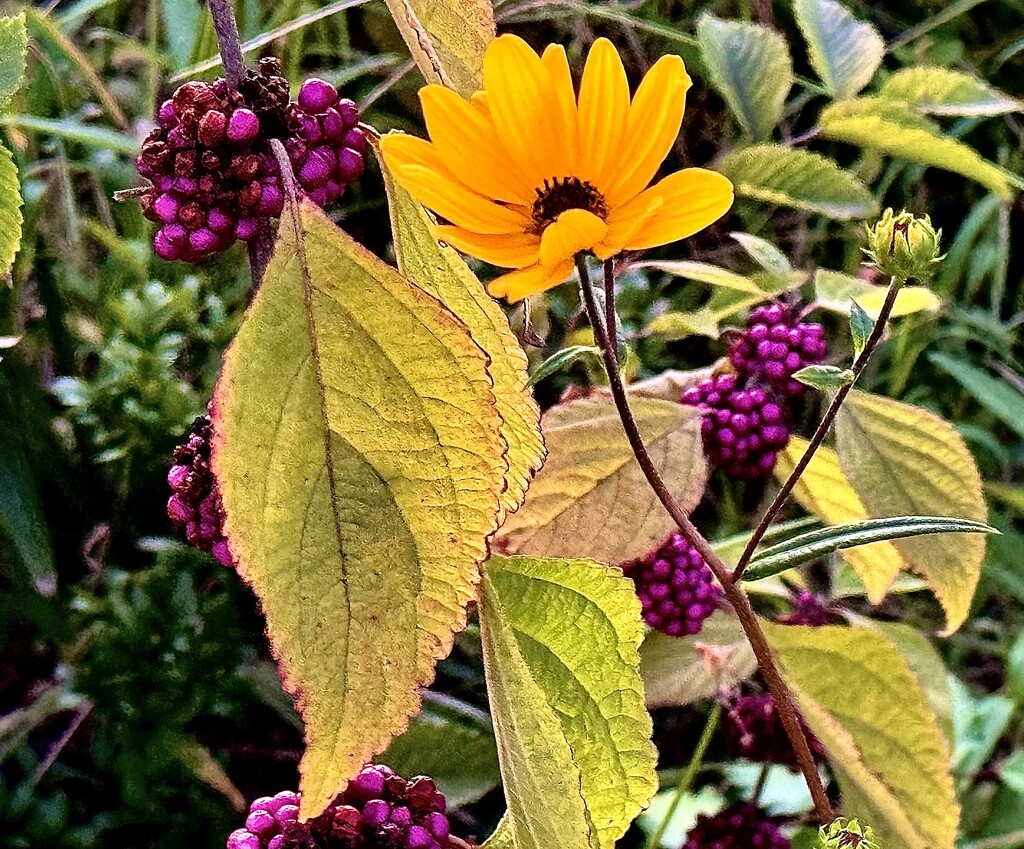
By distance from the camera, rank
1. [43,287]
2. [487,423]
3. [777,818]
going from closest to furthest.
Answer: [487,423], [777,818], [43,287]

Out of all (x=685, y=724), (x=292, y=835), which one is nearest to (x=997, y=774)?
(x=685, y=724)

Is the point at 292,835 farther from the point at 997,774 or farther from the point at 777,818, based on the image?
the point at 997,774

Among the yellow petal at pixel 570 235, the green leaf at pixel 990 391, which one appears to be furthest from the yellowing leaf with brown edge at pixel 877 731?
the green leaf at pixel 990 391

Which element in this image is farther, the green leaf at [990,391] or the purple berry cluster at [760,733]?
the green leaf at [990,391]

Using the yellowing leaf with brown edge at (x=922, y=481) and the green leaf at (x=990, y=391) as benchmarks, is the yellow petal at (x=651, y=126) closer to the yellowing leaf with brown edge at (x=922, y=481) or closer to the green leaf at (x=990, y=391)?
the yellowing leaf with brown edge at (x=922, y=481)

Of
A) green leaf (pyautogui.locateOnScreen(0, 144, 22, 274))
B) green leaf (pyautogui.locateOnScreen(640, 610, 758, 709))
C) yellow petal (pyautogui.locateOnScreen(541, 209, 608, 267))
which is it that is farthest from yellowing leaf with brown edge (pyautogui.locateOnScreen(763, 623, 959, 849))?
green leaf (pyautogui.locateOnScreen(0, 144, 22, 274))

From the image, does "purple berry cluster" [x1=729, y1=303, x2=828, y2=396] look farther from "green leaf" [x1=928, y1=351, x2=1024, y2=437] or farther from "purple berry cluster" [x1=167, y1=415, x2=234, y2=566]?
"green leaf" [x1=928, y1=351, x2=1024, y2=437]
